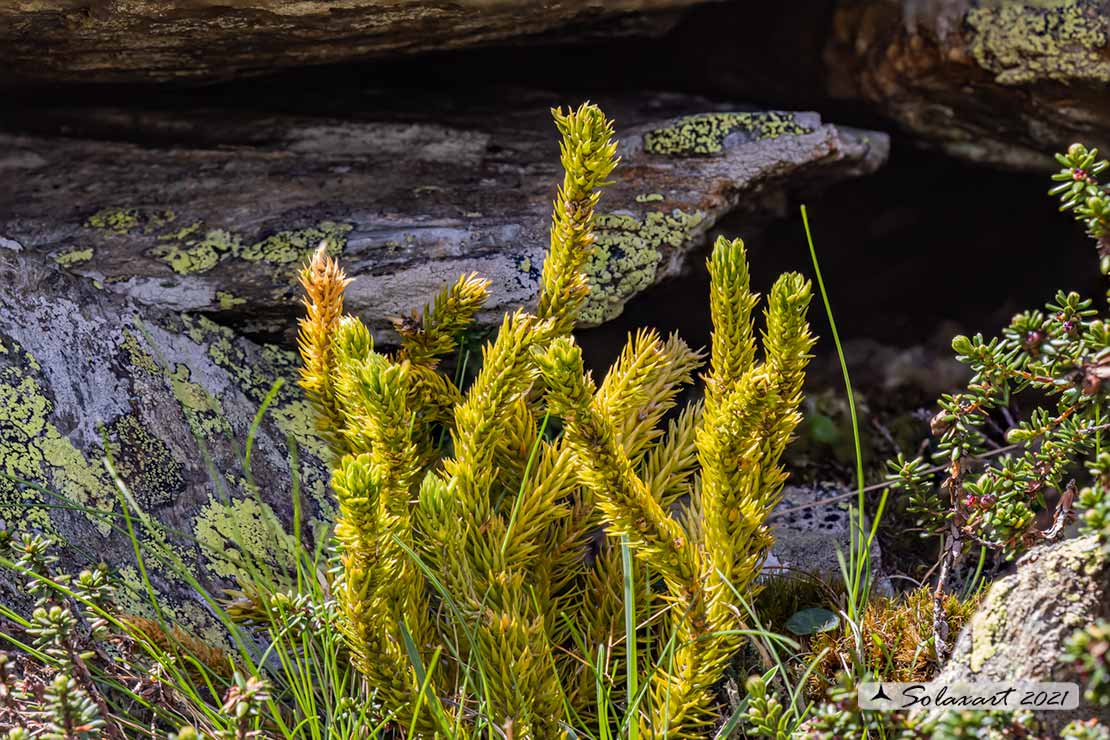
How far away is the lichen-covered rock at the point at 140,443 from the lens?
2.05m

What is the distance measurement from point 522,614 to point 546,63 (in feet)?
7.53

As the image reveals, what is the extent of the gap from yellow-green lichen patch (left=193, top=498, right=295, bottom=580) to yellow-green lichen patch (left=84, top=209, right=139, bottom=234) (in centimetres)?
94

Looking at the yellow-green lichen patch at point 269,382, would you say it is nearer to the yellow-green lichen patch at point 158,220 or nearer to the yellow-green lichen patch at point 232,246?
the yellow-green lichen patch at point 232,246

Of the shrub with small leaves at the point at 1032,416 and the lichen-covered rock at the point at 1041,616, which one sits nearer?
the lichen-covered rock at the point at 1041,616

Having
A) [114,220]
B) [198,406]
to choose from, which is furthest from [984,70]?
[114,220]

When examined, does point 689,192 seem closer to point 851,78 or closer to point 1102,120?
point 851,78

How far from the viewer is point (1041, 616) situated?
1.51 meters

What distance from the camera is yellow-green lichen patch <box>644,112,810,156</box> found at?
285 centimetres

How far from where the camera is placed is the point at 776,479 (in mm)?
1816

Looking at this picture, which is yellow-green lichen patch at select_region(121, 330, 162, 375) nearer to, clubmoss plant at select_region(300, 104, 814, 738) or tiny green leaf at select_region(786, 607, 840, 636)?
clubmoss plant at select_region(300, 104, 814, 738)

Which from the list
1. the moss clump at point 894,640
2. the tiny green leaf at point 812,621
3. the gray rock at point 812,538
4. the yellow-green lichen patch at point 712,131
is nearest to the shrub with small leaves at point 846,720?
the moss clump at point 894,640

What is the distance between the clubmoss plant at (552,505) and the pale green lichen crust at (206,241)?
679 millimetres

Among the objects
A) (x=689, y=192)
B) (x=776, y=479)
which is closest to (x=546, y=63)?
(x=689, y=192)

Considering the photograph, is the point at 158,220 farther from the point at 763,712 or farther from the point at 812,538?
the point at 763,712
